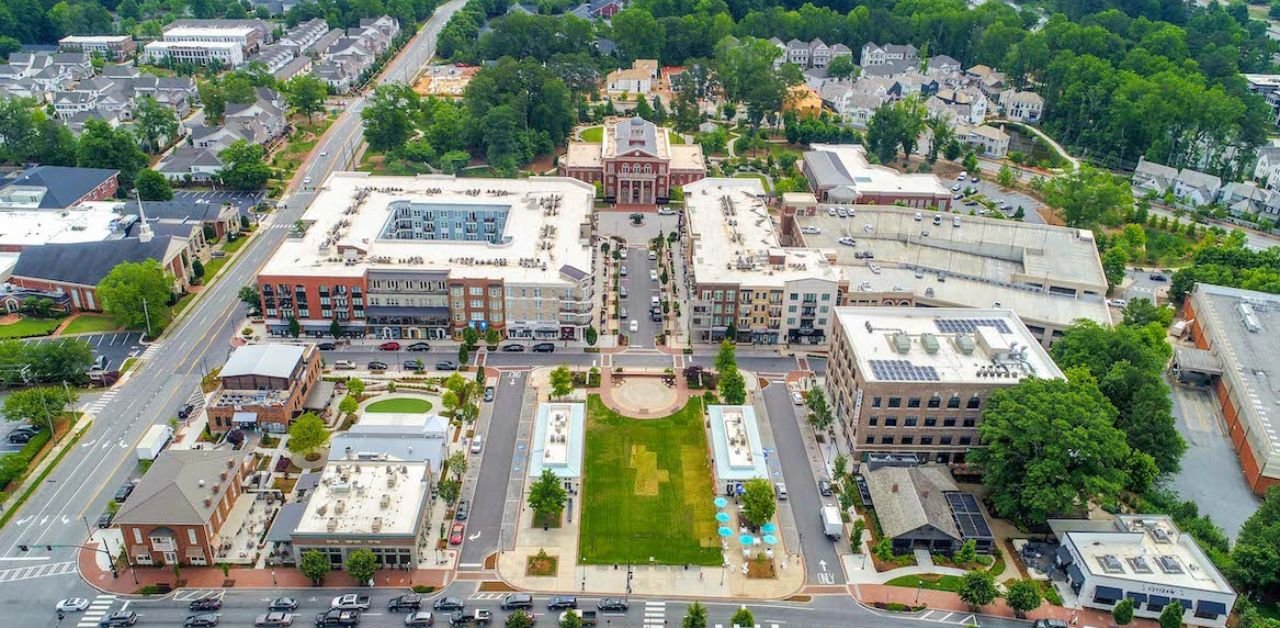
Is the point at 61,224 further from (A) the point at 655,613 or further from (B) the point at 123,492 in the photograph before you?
(A) the point at 655,613

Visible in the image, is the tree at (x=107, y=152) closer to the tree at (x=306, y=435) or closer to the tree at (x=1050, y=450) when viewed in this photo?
the tree at (x=306, y=435)

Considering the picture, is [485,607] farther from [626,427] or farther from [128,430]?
[128,430]

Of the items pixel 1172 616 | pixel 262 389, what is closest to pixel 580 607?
pixel 262 389

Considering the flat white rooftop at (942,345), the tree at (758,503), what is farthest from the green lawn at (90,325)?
the flat white rooftop at (942,345)

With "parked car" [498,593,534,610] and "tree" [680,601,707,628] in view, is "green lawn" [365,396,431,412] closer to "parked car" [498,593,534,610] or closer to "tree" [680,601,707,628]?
"parked car" [498,593,534,610]

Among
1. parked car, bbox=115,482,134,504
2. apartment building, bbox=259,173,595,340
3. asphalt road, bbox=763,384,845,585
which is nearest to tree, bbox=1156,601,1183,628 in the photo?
asphalt road, bbox=763,384,845,585
